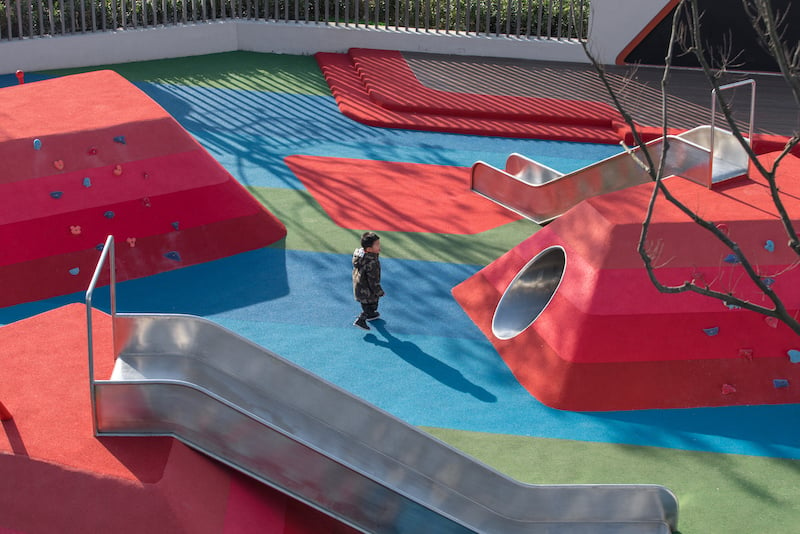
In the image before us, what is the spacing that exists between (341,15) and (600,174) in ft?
36.8

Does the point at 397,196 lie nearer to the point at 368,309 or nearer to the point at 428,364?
the point at 368,309

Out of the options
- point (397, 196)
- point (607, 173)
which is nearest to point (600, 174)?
point (607, 173)

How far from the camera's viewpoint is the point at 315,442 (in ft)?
24.8

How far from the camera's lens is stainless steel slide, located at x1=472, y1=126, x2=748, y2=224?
1069cm

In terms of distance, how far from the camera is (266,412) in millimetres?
7613

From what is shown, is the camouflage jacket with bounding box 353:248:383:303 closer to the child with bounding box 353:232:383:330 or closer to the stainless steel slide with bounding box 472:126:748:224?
the child with bounding box 353:232:383:330

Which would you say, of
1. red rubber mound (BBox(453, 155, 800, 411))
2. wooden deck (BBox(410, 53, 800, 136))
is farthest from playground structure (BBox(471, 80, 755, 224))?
wooden deck (BBox(410, 53, 800, 136))

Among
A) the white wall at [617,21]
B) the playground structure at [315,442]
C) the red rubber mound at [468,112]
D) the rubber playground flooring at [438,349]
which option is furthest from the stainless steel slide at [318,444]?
the white wall at [617,21]

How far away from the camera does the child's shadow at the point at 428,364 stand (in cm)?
917

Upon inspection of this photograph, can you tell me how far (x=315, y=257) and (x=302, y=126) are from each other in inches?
207

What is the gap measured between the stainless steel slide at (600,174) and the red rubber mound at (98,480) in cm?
493

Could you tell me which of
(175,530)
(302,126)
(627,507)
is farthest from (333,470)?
(302,126)

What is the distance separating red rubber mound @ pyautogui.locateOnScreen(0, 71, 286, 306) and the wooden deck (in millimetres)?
7465

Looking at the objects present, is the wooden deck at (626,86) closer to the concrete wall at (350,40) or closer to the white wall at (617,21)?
the concrete wall at (350,40)
